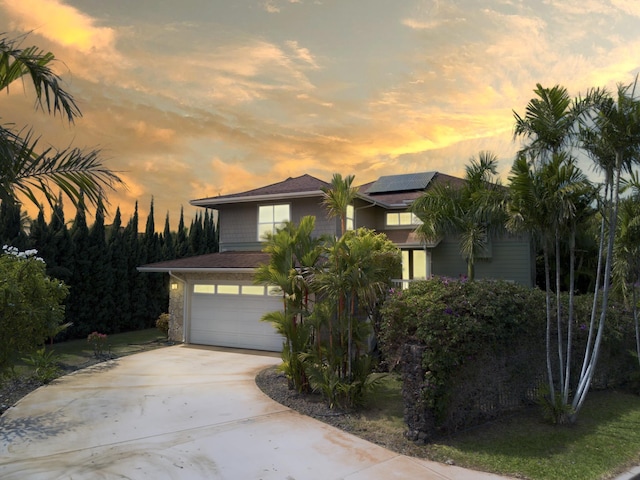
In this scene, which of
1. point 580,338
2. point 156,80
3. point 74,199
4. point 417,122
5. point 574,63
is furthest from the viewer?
point 417,122

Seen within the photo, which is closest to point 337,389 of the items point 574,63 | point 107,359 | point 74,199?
point 74,199

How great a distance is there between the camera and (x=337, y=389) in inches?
313

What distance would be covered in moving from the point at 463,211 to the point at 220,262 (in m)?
8.19

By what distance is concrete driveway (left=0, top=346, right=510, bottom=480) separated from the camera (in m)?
5.44

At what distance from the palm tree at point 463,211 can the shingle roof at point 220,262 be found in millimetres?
5431

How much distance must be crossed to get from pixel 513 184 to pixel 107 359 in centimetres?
1156

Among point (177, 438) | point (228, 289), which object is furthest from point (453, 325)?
point (228, 289)

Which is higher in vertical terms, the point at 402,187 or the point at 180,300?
the point at 402,187

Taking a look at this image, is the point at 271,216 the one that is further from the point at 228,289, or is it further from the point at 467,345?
the point at 467,345

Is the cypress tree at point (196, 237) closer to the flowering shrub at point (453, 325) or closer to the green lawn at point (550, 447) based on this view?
the flowering shrub at point (453, 325)

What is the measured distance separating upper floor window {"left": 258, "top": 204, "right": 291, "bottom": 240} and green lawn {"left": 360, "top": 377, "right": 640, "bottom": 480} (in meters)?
8.74

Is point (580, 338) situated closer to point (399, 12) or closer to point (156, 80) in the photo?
point (399, 12)

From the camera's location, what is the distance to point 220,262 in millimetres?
15070

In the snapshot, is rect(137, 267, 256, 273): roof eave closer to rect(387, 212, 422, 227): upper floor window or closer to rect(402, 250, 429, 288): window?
rect(387, 212, 422, 227): upper floor window
